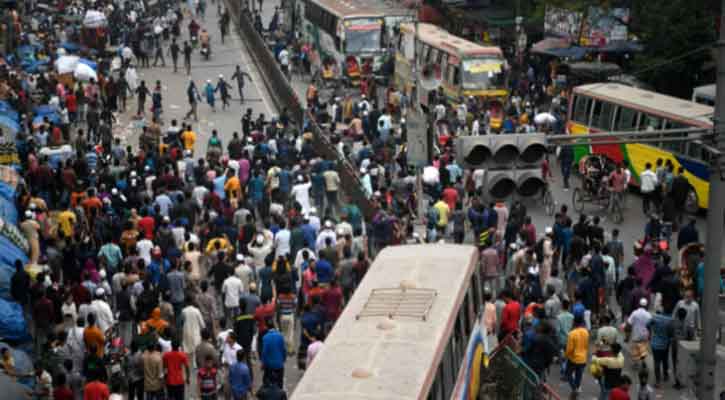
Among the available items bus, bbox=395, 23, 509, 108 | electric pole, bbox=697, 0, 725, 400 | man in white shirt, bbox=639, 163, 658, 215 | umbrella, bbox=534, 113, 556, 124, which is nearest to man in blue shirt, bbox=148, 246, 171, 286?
electric pole, bbox=697, 0, 725, 400

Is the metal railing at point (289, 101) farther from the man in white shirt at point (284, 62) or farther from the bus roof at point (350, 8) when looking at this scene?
the bus roof at point (350, 8)

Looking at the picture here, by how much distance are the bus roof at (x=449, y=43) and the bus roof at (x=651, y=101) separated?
571 cm

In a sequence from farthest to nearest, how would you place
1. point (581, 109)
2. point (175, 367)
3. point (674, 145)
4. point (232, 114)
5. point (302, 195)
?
1. point (232, 114)
2. point (581, 109)
3. point (674, 145)
4. point (302, 195)
5. point (175, 367)

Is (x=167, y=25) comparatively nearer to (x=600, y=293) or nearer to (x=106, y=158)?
(x=106, y=158)

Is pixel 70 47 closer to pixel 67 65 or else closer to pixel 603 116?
pixel 67 65

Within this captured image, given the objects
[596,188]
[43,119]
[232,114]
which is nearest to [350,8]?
[232,114]

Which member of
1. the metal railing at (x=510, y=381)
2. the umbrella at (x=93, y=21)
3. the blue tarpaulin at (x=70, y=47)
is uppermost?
the umbrella at (x=93, y=21)

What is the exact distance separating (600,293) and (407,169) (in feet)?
34.0

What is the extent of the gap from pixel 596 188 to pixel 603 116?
4.53m

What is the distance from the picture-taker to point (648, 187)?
2870 cm

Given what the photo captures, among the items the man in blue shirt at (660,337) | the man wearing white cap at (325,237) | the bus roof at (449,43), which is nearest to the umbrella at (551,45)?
the bus roof at (449,43)

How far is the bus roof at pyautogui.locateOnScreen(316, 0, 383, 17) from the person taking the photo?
49.0 metres

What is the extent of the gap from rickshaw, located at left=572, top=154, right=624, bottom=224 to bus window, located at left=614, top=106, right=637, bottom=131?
6.55ft

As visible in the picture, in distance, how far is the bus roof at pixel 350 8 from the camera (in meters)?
49.0
